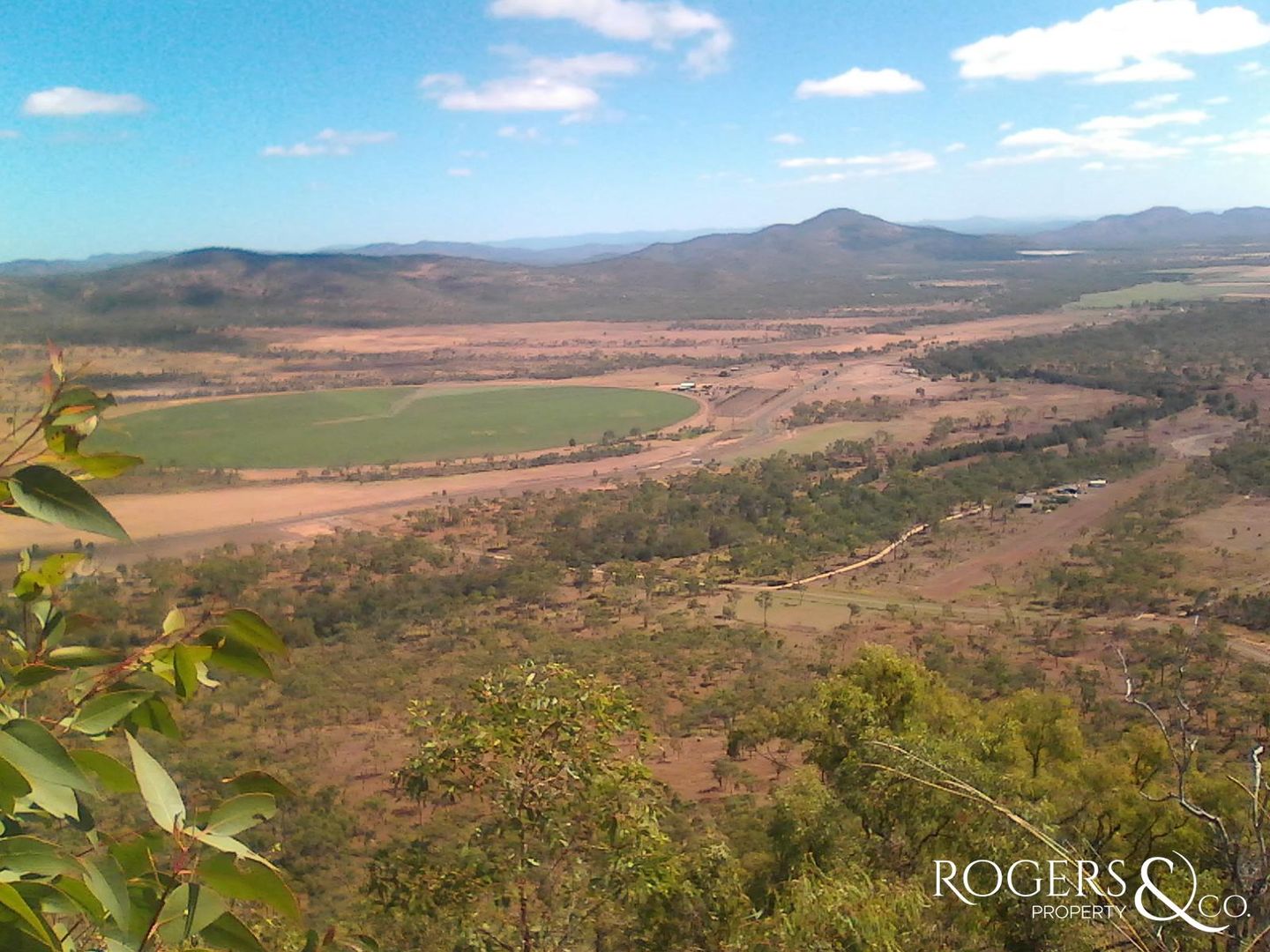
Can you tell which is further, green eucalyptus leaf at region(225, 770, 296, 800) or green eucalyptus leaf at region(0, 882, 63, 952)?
green eucalyptus leaf at region(225, 770, 296, 800)

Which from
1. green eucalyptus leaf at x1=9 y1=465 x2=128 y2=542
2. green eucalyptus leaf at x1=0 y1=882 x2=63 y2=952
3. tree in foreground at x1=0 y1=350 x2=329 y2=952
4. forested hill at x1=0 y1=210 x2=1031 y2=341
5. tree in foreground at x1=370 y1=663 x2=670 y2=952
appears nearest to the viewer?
green eucalyptus leaf at x1=0 y1=882 x2=63 y2=952

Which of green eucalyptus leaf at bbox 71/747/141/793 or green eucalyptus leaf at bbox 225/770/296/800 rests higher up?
green eucalyptus leaf at bbox 71/747/141/793

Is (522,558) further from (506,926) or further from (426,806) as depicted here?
(506,926)

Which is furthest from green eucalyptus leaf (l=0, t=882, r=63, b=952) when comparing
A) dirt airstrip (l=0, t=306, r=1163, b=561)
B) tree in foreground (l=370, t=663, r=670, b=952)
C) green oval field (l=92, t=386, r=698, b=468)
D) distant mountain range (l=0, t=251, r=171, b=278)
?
distant mountain range (l=0, t=251, r=171, b=278)

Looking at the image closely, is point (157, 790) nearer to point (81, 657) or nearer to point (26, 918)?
point (26, 918)

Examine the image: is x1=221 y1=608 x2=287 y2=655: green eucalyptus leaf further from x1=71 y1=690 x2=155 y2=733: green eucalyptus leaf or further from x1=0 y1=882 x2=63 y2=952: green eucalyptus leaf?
x1=0 y1=882 x2=63 y2=952: green eucalyptus leaf

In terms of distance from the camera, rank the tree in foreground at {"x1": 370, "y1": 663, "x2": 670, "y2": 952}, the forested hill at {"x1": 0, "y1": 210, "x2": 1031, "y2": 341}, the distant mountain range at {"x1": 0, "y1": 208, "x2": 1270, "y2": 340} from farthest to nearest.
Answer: the distant mountain range at {"x1": 0, "y1": 208, "x2": 1270, "y2": 340}, the forested hill at {"x1": 0, "y1": 210, "x2": 1031, "y2": 341}, the tree in foreground at {"x1": 370, "y1": 663, "x2": 670, "y2": 952}

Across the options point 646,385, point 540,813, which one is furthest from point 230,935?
point 646,385

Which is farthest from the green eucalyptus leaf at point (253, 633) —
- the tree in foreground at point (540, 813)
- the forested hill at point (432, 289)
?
the forested hill at point (432, 289)
